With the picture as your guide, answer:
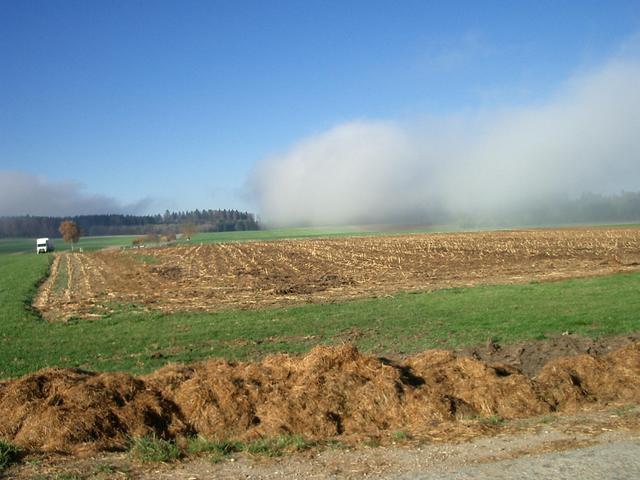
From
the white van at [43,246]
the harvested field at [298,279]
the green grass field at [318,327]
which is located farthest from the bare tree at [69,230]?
the green grass field at [318,327]

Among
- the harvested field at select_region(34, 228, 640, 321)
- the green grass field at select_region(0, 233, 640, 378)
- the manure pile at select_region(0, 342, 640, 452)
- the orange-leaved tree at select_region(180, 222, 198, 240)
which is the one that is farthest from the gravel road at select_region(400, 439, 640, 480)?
the orange-leaved tree at select_region(180, 222, 198, 240)

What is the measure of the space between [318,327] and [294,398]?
1051 cm

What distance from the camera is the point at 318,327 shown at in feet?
64.2

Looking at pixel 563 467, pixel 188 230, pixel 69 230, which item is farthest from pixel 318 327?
pixel 188 230

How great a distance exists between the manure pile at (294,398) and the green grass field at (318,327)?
4469mm

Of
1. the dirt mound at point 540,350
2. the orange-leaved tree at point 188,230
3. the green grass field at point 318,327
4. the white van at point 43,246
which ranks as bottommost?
the green grass field at point 318,327

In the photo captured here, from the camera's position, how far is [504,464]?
6520mm

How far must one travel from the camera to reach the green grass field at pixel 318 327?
621 inches

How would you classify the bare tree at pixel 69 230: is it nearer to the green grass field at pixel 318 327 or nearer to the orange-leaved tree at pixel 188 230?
the orange-leaved tree at pixel 188 230

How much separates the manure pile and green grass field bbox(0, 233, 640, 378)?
447 centimetres

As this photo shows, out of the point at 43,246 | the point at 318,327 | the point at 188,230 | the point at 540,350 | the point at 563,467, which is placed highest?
the point at 188,230

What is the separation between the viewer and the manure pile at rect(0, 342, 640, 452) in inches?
327

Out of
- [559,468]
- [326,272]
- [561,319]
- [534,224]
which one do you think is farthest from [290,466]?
[534,224]

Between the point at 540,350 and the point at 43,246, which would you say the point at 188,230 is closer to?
the point at 43,246
